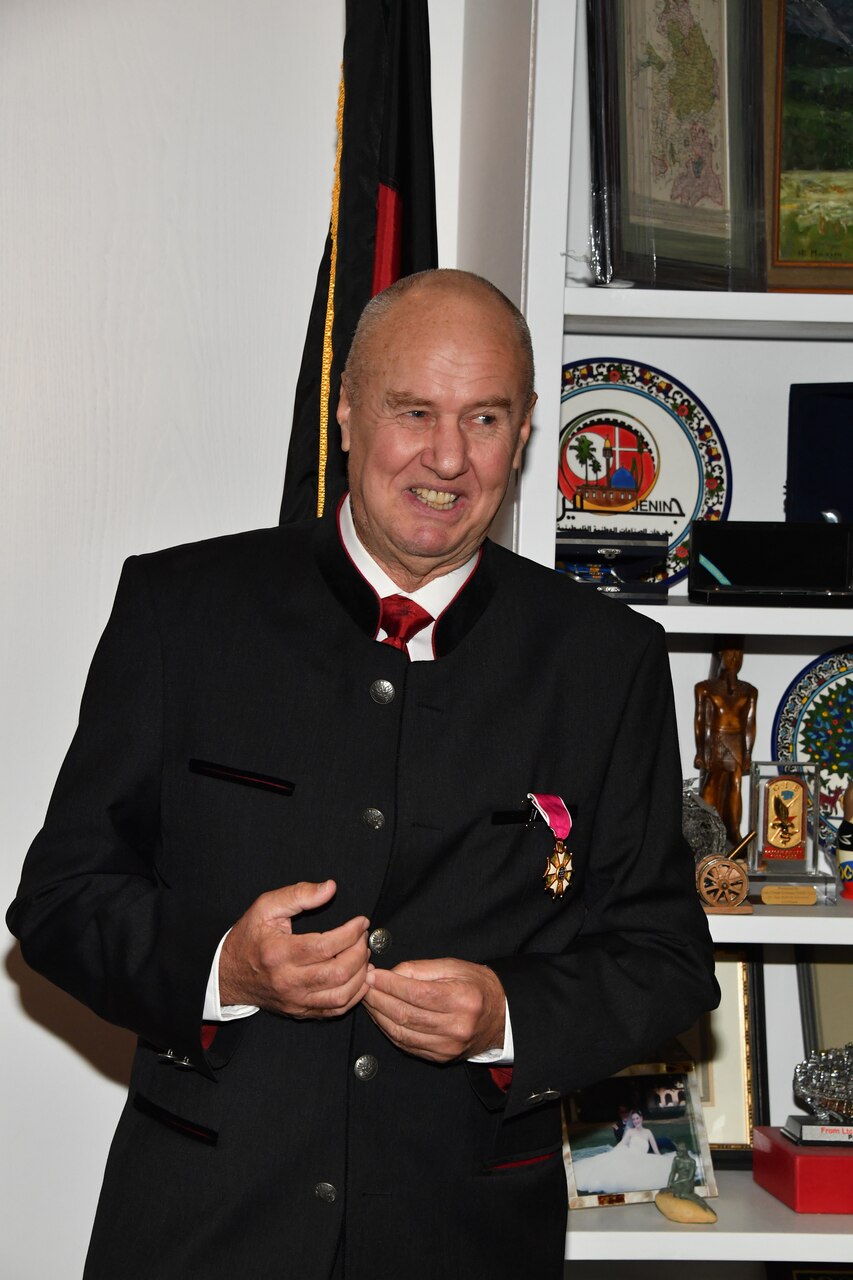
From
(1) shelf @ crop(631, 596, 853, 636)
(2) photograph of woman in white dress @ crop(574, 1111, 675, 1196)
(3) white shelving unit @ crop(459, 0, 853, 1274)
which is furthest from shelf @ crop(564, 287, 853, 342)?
(2) photograph of woman in white dress @ crop(574, 1111, 675, 1196)

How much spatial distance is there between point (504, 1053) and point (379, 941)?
0.17m

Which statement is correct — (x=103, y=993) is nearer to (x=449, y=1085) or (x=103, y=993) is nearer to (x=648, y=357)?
(x=449, y=1085)

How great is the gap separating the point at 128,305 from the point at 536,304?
760mm

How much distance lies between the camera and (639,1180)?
6.76 feet

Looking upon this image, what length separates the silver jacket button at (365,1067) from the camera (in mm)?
1422

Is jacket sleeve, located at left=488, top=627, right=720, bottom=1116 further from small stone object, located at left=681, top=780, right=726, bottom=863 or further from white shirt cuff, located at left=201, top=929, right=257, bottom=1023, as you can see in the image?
small stone object, located at left=681, top=780, right=726, bottom=863

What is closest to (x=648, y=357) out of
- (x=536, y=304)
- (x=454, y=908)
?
(x=536, y=304)

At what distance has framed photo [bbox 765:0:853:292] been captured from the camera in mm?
2029

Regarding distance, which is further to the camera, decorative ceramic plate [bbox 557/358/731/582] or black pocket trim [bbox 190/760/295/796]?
decorative ceramic plate [bbox 557/358/731/582]

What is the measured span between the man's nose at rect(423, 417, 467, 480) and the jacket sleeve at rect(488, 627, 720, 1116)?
1.10ft

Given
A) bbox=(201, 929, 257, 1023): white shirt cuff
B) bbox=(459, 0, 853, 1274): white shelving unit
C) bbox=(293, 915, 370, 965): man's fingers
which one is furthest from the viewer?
bbox=(459, 0, 853, 1274): white shelving unit

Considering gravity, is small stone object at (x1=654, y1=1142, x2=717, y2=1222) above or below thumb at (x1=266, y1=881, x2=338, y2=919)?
below

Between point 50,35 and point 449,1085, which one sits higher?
point 50,35

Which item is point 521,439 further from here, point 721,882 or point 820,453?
point 820,453
